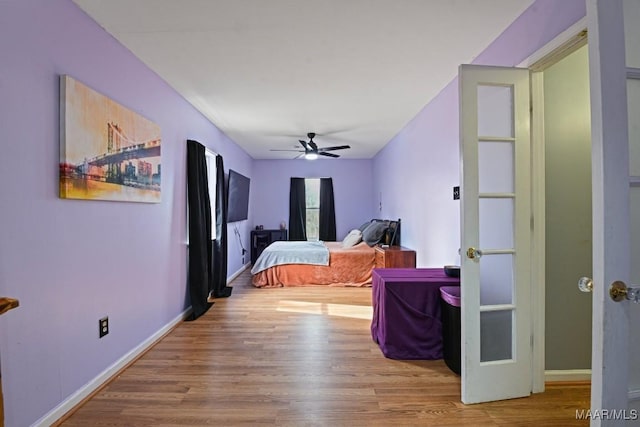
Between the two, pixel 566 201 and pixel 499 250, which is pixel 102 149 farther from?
pixel 566 201

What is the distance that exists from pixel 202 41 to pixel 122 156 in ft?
3.37

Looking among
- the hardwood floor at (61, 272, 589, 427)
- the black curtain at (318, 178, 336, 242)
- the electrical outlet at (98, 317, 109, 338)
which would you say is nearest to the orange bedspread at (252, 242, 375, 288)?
the hardwood floor at (61, 272, 589, 427)

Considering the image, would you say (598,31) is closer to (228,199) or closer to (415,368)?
(415,368)

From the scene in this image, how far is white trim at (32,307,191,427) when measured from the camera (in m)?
1.68

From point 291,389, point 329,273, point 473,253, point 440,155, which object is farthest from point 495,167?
point 329,273

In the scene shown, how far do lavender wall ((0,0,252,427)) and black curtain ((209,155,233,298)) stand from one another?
155 centimetres

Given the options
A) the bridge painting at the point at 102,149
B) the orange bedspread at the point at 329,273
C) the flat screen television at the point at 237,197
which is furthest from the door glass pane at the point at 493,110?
the flat screen television at the point at 237,197

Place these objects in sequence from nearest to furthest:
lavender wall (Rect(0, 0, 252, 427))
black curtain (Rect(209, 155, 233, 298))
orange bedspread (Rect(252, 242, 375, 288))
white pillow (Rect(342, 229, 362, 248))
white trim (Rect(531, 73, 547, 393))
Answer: lavender wall (Rect(0, 0, 252, 427)), white trim (Rect(531, 73, 547, 393)), black curtain (Rect(209, 155, 233, 298)), orange bedspread (Rect(252, 242, 375, 288)), white pillow (Rect(342, 229, 362, 248))

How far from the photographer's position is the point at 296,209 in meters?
7.30

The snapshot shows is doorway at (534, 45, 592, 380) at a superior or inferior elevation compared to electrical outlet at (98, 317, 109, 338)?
superior

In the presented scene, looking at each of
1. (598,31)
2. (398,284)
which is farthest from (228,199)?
(598,31)

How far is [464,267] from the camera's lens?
179 cm

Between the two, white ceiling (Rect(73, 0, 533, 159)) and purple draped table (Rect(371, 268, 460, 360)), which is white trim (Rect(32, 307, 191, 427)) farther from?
white ceiling (Rect(73, 0, 533, 159))

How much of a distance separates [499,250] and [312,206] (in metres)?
5.69
